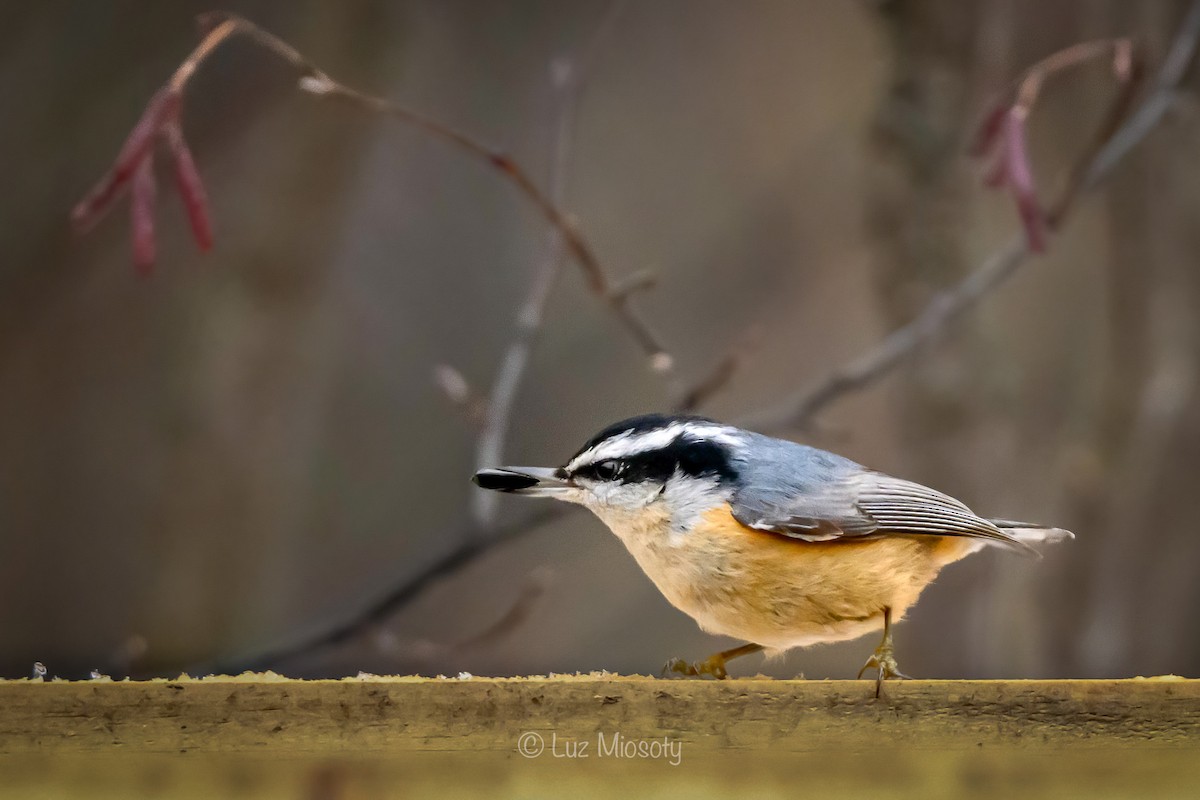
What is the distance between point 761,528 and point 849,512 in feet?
0.41

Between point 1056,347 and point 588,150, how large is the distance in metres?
1.54

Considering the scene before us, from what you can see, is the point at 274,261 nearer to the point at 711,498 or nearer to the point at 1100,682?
the point at 711,498

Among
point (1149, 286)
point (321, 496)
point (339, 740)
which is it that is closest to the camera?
point (339, 740)

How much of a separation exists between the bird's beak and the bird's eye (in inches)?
1.6

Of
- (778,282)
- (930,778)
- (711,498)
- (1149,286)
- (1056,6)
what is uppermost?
(1056,6)

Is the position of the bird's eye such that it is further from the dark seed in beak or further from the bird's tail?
the bird's tail

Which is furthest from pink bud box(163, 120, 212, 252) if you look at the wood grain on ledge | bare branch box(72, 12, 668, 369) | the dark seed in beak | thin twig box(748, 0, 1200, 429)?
thin twig box(748, 0, 1200, 429)

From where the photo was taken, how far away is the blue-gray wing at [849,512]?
1.46 meters

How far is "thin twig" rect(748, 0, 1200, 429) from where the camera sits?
2092 mm

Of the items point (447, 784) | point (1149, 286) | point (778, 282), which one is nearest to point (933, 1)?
point (1149, 286)

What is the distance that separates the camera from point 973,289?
7.48ft

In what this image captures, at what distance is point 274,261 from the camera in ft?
9.75

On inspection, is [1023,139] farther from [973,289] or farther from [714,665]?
[714,665]

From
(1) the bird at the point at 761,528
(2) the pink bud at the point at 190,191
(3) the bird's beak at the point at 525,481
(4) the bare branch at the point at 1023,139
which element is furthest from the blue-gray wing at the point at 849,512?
(2) the pink bud at the point at 190,191
